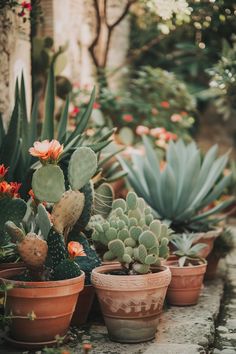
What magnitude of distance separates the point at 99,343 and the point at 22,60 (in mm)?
2658

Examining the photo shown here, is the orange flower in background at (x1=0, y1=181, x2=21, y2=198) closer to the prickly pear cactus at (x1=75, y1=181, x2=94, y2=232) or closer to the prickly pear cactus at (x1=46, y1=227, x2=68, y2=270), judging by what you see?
the prickly pear cactus at (x1=46, y1=227, x2=68, y2=270)

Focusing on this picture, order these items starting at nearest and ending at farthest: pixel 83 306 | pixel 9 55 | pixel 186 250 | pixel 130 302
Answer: pixel 130 302, pixel 83 306, pixel 186 250, pixel 9 55

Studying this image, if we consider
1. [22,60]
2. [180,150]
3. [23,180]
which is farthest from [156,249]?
[22,60]

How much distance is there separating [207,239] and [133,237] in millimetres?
1528

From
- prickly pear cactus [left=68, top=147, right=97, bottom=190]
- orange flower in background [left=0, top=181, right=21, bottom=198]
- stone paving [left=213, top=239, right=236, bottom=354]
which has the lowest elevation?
stone paving [left=213, top=239, right=236, bottom=354]

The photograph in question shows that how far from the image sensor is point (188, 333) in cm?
362

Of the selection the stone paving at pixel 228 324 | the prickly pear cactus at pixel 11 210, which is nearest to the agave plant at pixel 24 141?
the prickly pear cactus at pixel 11 210

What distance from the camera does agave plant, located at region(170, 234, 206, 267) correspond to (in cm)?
440

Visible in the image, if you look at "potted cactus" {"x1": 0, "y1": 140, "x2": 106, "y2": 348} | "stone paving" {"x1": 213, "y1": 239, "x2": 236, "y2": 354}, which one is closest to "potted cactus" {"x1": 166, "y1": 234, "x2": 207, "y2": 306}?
"stone paving" {"x1": 213, "y1": 239, "x2": 236, "y2": 354}

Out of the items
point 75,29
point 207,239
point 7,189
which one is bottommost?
point 207,239

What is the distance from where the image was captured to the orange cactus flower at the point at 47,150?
10.8 feet

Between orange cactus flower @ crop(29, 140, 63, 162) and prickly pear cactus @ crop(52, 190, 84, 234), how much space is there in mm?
208

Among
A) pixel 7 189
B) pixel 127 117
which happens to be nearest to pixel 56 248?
pixel 7 189

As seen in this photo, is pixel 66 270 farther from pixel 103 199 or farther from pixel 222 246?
pixel 222 246
